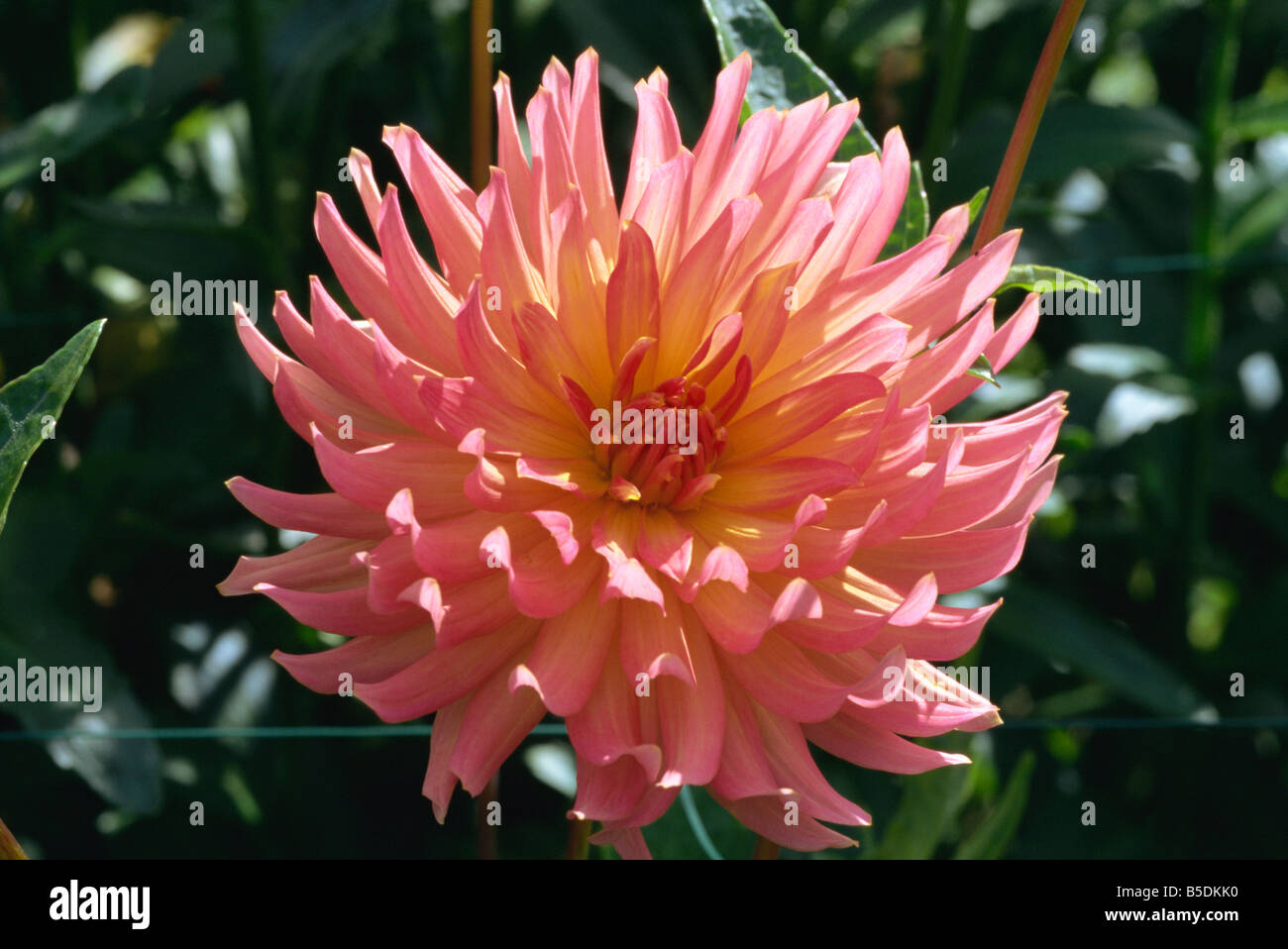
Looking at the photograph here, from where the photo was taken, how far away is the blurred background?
1.06m

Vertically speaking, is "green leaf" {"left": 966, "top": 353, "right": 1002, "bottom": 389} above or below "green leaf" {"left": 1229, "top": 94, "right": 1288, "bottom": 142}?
below

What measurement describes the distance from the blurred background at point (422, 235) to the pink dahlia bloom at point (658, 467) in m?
0.32

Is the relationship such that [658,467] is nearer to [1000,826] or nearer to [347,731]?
[347,731]

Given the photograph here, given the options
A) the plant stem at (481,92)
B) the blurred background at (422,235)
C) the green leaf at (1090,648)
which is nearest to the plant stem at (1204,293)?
the blurred background at (422,235)

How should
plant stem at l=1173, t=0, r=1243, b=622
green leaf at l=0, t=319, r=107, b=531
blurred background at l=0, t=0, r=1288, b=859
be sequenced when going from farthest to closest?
plant stem at l=1173, t=0, r=1243, b=622 < blurred background at l=0, t=0, r=1288, b=859 < green leaf at l=0, t=319, r=107, b=531

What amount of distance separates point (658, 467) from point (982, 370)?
6.5 inches

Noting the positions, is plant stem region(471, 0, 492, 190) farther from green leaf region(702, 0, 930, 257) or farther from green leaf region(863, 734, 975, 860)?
green leaf region(863, 734, 975, 860)

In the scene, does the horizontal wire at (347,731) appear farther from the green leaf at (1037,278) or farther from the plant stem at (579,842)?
the green leaf at (1037,278)

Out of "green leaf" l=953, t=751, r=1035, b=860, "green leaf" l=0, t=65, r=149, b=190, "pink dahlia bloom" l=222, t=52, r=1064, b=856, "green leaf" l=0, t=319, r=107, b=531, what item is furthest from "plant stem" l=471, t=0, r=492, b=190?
"green leaf" l=953, t=751, r=1035, b=860

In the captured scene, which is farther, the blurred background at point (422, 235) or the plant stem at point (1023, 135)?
the blurred background at point (422, 235)

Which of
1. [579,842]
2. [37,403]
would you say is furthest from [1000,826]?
[37,403]

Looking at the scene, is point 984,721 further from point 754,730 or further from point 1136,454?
point 1136,454

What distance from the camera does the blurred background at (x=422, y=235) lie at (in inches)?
41.6
